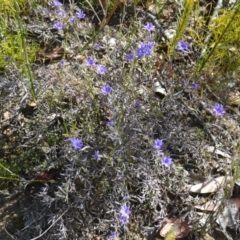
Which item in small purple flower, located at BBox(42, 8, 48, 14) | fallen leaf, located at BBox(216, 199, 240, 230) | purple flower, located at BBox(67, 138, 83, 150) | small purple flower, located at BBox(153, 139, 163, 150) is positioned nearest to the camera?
purple flower, located at BBox(67, 138, 83, 150)

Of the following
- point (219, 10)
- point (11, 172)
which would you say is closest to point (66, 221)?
point (11, 172)

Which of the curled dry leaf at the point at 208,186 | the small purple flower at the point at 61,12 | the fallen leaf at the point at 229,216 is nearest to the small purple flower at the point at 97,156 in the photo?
the curled dry leaf at the point at 208,186

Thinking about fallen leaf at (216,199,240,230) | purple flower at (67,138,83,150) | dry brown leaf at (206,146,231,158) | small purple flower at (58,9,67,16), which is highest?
small purple flower at (58,9,67,16)

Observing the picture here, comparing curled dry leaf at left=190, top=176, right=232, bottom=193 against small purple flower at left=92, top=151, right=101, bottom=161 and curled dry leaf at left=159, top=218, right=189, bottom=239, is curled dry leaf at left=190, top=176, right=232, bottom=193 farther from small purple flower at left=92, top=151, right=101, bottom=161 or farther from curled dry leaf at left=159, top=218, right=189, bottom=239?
small purple flower at left=92, top=151, right=101, bottom=161

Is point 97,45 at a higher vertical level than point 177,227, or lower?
higher

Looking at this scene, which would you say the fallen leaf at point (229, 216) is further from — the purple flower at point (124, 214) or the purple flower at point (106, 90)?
the purple flower at point (106, 90)

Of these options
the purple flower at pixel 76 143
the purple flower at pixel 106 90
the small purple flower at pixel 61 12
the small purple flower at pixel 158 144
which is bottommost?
the purple flower at pixel 76 143

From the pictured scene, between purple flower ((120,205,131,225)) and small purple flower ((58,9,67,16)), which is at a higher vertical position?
small purple flower ((58,9,67,16))

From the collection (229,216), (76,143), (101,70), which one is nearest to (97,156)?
(76,143)

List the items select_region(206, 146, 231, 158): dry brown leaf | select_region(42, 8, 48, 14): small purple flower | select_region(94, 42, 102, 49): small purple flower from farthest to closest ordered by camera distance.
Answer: select_region(42, 8, 48, 14): small purple flower, select_region(94, 42, 102, 49): small purple flower, select_region(206, 146, 231, 158): dry brown leaf

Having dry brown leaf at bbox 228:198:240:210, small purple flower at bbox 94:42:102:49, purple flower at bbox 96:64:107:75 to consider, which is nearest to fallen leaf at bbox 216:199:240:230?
dry brown leaf at bbox 228:198:240:210

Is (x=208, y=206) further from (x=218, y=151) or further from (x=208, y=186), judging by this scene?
(x=218, y=151)
